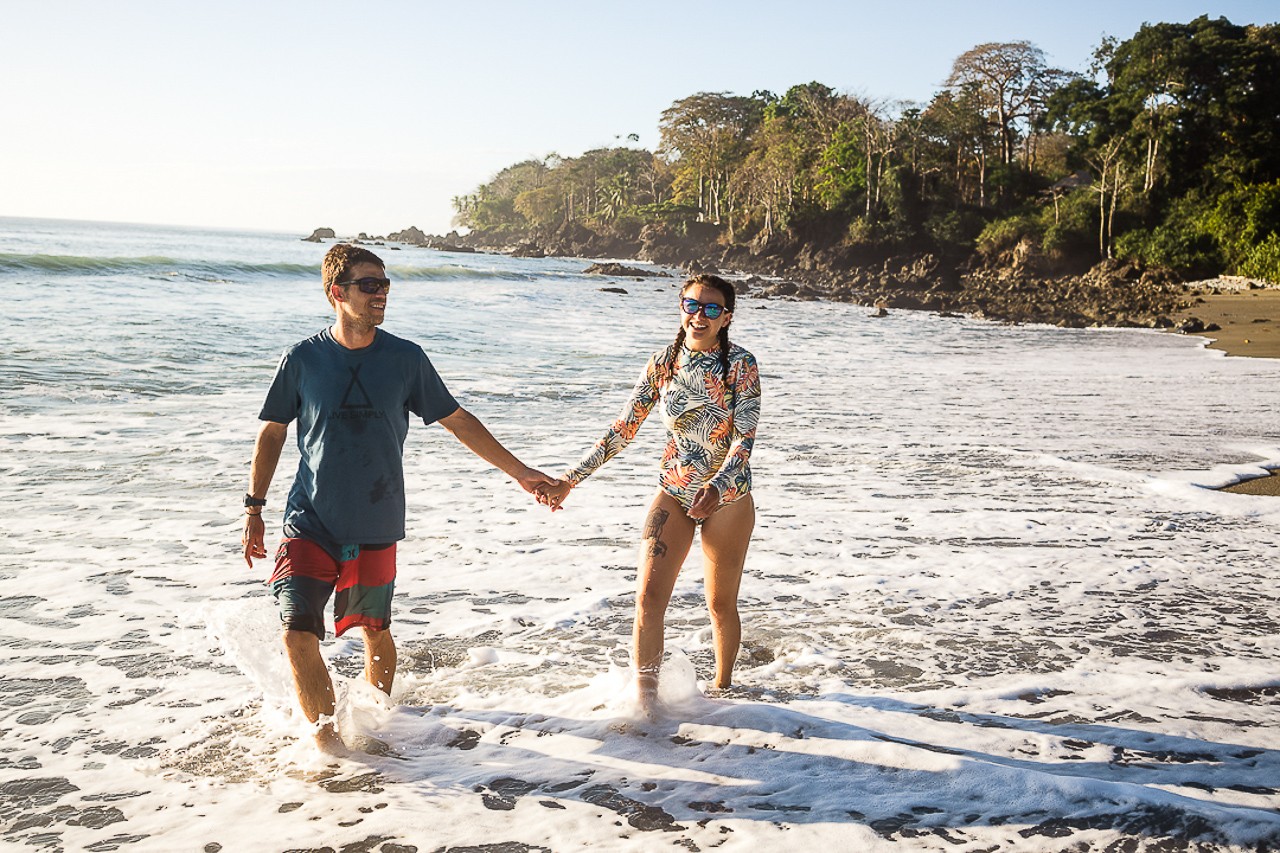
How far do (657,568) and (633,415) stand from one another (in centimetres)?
66

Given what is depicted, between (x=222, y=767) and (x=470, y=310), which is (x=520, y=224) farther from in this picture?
(x=222, y=767)

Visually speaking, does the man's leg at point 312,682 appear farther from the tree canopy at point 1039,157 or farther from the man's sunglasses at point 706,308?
the tree canopy at point 1039,157

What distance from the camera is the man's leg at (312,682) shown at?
3.10 metres

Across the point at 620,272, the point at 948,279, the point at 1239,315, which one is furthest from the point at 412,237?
the point at 1239,315

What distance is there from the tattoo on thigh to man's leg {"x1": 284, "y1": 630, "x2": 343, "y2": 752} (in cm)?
132

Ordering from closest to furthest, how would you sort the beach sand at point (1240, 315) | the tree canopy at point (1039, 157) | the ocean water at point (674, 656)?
1. the ocean water at point (674, 656)
2. the beach sand at point (1240, 315)
3. the tree canopy at point (1039, 157)

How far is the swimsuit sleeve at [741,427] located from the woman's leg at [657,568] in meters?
0.24

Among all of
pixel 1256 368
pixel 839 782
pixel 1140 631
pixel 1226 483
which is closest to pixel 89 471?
pixel 839 782

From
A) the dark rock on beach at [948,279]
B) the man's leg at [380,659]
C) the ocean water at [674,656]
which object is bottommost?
the ocean water at [674,656]

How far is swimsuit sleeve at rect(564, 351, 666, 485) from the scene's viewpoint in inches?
146

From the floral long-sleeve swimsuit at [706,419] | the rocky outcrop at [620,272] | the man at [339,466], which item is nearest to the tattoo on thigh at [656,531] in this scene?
the floral long-sleeve swimsuit at [706,419]

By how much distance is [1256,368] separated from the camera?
1736 centimetres

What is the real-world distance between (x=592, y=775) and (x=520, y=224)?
156 meters

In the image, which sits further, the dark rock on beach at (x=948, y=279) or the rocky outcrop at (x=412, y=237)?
the rocky outcrop at (x=412, y=237)
